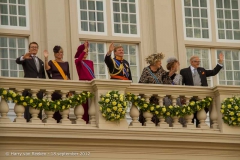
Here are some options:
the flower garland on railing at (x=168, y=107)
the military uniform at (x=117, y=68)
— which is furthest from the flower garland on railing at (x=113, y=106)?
the military uniform at (x=117, y=68)

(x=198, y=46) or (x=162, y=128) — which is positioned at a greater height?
(x=198, y=46)

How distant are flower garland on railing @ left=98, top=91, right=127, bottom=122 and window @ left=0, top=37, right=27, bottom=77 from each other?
2.86m

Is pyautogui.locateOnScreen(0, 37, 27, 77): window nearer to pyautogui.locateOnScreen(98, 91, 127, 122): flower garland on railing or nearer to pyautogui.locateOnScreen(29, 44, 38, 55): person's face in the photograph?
pyautogui.locateOnScreen(29, 44, 38, 55): person's face

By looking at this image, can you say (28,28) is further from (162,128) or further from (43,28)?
(162,128)

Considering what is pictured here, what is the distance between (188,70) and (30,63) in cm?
386

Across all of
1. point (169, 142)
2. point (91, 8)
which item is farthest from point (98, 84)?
point (91, 8)

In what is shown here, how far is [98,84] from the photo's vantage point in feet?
72.0

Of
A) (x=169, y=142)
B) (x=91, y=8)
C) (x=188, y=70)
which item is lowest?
(x=169, y=142)

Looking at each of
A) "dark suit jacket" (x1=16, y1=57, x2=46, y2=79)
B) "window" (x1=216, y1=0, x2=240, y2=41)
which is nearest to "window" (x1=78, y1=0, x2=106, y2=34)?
"dark suit jacket" (x1=16, y1=57, x2=46, y2=79)

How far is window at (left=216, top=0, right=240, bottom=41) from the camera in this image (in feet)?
86.8

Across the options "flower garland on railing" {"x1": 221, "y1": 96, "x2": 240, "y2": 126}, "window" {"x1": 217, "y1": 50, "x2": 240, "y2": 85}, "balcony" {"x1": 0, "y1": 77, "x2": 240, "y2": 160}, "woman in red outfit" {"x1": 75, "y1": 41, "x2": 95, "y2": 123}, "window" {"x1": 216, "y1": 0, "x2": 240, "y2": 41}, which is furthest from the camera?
"window" {"x1": 216, "y1": 0, "x2": 240, "y2": 41}

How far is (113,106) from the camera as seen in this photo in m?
21.8

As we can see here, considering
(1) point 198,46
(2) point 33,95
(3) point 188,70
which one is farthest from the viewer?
(1) point 198,46

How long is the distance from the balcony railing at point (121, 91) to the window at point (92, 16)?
3055 mm
